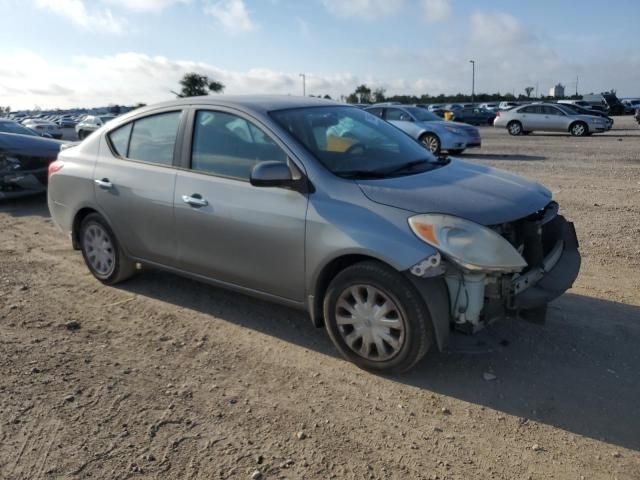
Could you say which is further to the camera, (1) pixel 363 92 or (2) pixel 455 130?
(1) pixel 363 92

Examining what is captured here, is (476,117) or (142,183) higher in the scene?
(476,117)

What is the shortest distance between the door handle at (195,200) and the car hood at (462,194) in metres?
1.24

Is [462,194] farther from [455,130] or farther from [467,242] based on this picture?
[455,130]

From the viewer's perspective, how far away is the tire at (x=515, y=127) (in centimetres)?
2538

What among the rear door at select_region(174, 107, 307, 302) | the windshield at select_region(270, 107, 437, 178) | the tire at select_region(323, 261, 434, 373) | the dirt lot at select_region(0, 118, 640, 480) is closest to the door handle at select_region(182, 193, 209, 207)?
the rear door at select_region(174, 107, 307, 302)

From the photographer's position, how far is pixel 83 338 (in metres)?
4.25

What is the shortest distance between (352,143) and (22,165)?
687cm

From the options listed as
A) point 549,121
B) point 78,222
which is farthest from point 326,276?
point 549,121

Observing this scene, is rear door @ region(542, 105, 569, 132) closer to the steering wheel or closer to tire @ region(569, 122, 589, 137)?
tire @ region(569, 122, 589, 137)

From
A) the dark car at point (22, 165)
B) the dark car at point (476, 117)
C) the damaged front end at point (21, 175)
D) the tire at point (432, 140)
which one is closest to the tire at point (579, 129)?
the tire at point (432, 140)

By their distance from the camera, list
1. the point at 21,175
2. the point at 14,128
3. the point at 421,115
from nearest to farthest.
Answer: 1. the point at 21,175
2. the point at 14,128
3. the point at 421,115

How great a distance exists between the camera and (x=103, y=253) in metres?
5.23

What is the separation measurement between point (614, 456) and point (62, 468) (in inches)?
108

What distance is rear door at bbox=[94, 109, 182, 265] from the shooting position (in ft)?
14.8
